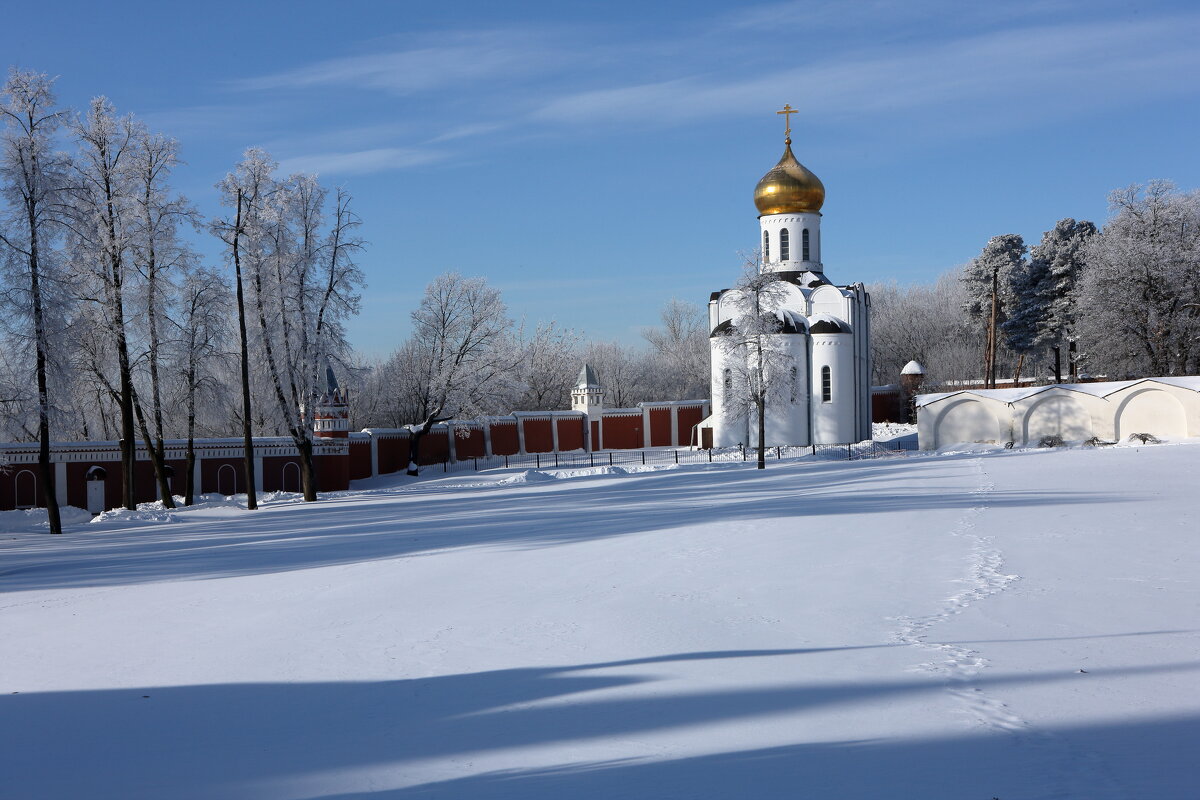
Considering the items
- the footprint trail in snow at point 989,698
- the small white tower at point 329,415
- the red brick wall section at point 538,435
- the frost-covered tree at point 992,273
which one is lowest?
the footprint trail in snow at point 989,698

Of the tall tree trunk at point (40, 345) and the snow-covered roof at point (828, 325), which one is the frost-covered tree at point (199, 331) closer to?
the tall tree trunk at point (40, 345)

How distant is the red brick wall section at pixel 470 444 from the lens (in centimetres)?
4731

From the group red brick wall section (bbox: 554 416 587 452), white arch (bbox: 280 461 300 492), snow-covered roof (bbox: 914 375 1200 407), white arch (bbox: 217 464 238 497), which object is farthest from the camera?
red brick wall section (bbox: 554 416 587 452)

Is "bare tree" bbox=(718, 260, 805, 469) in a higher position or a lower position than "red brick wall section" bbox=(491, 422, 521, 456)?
higher

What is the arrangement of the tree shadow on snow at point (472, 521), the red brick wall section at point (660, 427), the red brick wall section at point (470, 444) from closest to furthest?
the tree shadow on snow at point (472, 521) → the red brick wall section at point (470, 444) → the red brick wall section at point (660, 427)

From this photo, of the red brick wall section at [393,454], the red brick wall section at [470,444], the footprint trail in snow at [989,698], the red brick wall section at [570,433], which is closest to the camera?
the footprint trail in snow at [989,698]

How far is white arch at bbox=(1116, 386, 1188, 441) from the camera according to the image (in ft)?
121

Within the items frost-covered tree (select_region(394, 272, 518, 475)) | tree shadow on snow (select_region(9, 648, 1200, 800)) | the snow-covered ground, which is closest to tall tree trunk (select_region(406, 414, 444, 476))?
frost-covered tree (select_region(394, 272, 518, 475))

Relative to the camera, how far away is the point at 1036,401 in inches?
1565

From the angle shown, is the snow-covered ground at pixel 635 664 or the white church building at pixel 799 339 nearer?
the snow-covered ground at pixel 635 664

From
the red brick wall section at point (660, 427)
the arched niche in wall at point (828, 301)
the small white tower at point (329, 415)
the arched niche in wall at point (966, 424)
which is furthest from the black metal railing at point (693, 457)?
the small white tower at point (329, 415)

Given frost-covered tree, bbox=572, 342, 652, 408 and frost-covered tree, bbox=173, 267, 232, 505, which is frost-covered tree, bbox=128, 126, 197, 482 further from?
frost-covered tree, bbox=572, 342, 652, 408

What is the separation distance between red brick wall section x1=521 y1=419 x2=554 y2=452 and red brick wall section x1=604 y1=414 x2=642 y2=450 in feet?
12.3

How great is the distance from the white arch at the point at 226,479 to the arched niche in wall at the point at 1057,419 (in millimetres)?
30640
